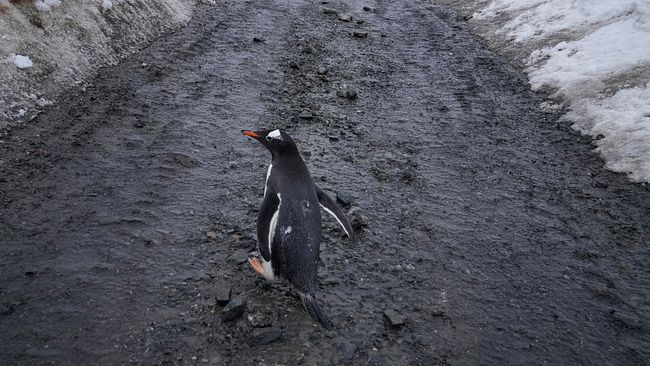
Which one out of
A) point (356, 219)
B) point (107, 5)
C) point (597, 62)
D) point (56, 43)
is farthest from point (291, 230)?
point (597, 62)

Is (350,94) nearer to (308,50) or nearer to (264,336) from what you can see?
(308,50)

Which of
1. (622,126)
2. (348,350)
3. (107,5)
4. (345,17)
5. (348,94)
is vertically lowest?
(348,350)

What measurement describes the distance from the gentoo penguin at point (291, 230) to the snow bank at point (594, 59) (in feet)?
15.6

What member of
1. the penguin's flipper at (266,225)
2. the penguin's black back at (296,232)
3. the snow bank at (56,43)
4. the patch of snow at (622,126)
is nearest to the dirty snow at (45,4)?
the snow bank at (56,43)

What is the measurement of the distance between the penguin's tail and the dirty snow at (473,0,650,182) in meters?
4.97

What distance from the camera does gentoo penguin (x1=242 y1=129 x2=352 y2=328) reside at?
4367 millimetres

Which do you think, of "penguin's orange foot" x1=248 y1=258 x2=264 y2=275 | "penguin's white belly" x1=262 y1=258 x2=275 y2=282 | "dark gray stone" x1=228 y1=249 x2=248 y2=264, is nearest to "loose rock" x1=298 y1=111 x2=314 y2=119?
"dark gray stone" x1=228 y1=249 x2=248 y2=264

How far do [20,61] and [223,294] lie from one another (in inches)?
201

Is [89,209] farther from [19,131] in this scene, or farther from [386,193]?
[386,193]

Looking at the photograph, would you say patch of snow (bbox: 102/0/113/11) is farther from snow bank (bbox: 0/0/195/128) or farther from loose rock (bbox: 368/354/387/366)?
loose rock (bbox: 368/354/387/366)

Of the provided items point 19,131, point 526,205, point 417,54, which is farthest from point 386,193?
point 417,54

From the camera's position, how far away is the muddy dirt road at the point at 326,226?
408 cm

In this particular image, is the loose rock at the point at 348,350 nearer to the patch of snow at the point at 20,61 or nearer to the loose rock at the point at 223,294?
the loose rock at the point at 223,294

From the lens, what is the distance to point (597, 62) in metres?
8.97
